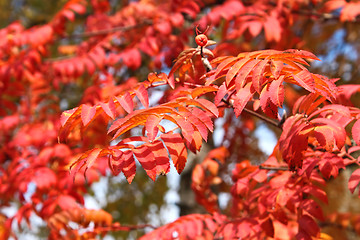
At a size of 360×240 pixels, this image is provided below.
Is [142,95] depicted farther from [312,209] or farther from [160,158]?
[312,209]

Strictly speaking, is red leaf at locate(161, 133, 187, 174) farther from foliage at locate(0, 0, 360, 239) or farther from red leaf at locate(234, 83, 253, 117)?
red leaf at locate(234, 83, 253, 117)

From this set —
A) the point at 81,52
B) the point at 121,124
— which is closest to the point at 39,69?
the point at 81,52

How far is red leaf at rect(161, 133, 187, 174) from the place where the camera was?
3.95 ft

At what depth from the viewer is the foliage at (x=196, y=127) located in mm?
1197

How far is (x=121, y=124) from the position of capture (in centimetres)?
108

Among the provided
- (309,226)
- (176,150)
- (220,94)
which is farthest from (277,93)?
(309,226)

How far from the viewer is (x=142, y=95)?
1.35 m

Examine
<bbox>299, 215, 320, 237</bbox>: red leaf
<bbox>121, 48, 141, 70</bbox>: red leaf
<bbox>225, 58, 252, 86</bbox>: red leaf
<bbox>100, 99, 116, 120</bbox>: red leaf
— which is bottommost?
<bbox>299, 215, 320, 237</bbox>: red leaf

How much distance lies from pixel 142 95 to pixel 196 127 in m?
0.29

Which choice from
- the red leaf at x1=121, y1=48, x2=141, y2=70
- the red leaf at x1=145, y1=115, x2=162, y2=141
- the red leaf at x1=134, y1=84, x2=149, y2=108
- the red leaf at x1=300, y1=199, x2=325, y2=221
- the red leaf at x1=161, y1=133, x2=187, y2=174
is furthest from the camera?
the red leaf at x1=121, y1=48, x2=141, y2=70

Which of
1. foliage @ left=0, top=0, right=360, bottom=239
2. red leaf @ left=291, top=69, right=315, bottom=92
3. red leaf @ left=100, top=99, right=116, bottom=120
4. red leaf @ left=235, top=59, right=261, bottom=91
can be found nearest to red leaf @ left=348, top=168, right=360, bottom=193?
foliage @ left=0, top=0, right=360, bottom=239

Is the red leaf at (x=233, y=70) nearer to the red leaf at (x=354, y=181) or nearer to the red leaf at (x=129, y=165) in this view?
the red leaf at (x=129, y=165)

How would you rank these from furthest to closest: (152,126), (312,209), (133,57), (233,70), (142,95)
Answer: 1. (133,57)
2. (312,209)
3. (142,95)
4. (233,70)
5. (152,126)

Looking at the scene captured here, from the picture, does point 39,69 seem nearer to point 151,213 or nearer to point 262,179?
point 262,179
